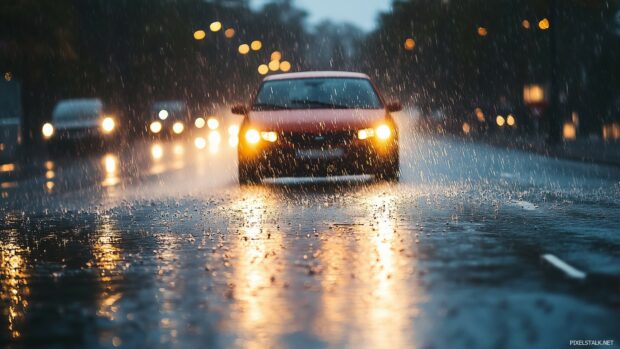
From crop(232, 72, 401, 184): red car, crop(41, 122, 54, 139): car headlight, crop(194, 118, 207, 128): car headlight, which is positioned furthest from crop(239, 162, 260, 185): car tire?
crop(194, 118, 207, 128): car headlight

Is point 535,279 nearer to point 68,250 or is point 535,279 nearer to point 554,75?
point 68,250

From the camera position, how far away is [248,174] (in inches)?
769

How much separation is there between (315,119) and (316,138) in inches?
15.2

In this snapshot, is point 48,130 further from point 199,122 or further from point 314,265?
point 314,265

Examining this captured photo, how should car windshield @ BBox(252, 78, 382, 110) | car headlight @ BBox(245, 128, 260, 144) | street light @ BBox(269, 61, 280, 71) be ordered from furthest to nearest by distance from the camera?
street light @ BBox(269, 61, 280, 71)
car windshield @ BBox(252, 78, 382, 110)
car headlight @ BBox(245, 128, 260, 144)

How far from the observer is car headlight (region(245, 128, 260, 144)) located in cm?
1914

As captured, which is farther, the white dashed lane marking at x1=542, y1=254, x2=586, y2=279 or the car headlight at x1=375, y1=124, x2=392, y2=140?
the car headlight at x1=375, y1=124, x2=392, y2=140

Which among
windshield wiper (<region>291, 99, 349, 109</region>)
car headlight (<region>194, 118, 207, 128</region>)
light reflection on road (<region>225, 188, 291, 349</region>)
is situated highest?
car headlight (<region>194, 118, 207, 128</region>)

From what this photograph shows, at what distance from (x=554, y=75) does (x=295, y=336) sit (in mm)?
29041

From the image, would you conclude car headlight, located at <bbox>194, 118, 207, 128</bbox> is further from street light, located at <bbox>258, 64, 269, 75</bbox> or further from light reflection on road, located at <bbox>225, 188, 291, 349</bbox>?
street light, located at <bbox>258, 64, 269, 75</bbox>

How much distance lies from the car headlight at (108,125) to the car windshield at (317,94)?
63.1ft

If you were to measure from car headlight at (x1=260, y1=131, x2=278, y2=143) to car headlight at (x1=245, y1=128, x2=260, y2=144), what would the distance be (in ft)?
0.28

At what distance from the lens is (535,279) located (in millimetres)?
9180

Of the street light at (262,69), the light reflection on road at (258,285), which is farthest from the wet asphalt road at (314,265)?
the street light at (262,69)
